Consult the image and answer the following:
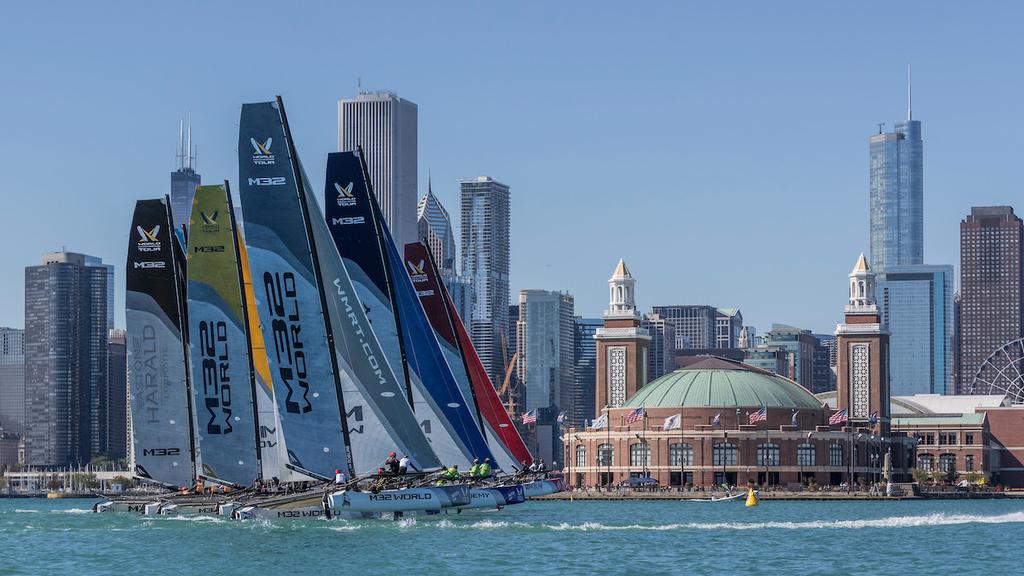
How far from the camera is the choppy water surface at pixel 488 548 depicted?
62.7 meters

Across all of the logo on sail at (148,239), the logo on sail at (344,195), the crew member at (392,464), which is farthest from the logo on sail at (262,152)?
the logo on sail at (148,239)

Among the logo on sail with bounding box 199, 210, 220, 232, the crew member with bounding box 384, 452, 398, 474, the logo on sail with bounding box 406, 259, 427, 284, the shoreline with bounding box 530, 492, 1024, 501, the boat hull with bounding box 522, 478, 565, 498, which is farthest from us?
the shoreline with bounding box 530, 492, 1024, 501

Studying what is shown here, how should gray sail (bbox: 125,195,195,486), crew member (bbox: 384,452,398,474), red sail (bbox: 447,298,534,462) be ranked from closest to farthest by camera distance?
1. crew member (bbox: 384,452,398,474)
2. gray sail (bbox: 125,195,195,486)
3. red sail (bbox: 447,298,534,462)

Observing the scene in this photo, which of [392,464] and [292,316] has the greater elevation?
[292,316]

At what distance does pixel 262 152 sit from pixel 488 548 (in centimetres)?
1816

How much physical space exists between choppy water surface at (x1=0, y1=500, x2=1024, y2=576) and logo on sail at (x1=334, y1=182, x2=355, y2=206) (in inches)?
545

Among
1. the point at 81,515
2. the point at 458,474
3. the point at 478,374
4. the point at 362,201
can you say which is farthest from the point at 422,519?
the point at 81,515

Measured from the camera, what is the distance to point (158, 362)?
8919 centimetres

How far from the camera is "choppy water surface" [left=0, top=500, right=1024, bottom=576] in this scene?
62688 mm

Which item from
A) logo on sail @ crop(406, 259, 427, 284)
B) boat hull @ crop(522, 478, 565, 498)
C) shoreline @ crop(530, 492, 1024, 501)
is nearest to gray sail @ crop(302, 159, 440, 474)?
boat hull @ crop(522, 478, 565, 498)

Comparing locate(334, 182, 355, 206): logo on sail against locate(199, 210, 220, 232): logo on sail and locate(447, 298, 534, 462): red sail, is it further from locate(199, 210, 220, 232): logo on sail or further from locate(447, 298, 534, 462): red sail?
locate(447, 298, 534, 462): red sail

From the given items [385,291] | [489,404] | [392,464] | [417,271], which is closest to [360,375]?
[392,464]

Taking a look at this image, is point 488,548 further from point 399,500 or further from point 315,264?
point 315,264

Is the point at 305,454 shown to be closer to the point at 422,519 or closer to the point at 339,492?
the point at 339,492
